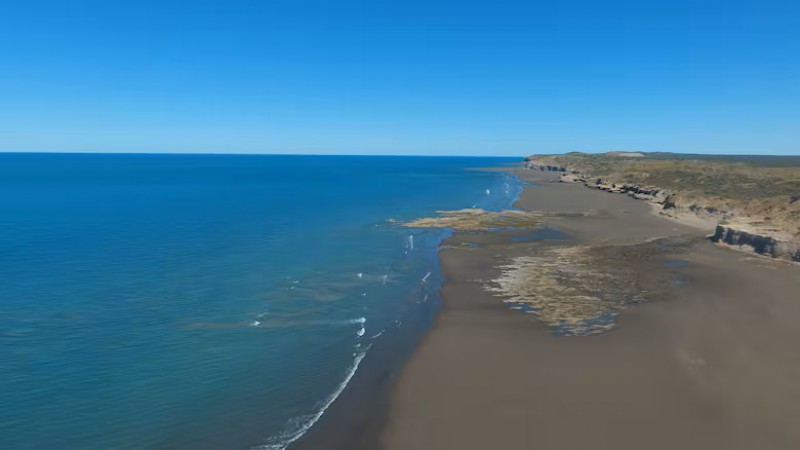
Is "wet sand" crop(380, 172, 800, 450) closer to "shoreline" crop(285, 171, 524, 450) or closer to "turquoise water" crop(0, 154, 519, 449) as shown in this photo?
"shoreline" crop(285, 171, 524, 450)

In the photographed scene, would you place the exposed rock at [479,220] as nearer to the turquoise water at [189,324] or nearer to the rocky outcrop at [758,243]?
the turquoise water at [189,324]

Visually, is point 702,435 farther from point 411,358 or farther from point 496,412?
point 411,358

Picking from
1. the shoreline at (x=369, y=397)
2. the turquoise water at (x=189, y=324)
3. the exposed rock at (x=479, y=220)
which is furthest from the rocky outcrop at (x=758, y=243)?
the shoreline at (x=369, y=397)

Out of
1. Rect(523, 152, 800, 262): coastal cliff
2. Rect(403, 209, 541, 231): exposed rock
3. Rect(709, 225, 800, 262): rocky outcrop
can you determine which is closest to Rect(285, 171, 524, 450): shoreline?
Rect(709, 225, 800, 262): rocky outcrop

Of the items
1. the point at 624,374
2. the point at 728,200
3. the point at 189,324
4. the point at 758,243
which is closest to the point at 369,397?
the point at 624,374

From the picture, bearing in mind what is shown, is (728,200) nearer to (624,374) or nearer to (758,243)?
(758,243)

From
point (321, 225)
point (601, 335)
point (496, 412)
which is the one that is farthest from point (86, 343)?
point (321, 225)
